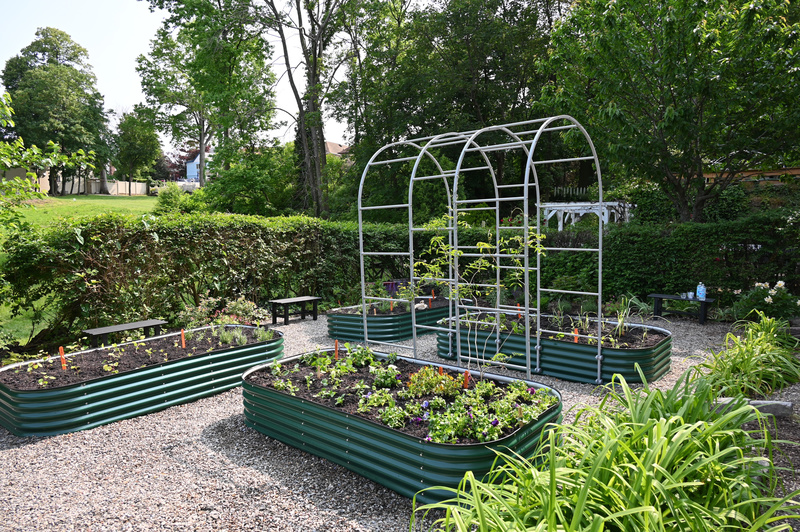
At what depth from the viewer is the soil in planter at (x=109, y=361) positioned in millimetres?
4266

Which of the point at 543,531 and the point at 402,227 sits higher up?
the point at 402,227

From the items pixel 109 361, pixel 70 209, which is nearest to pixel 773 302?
pixel 109 361

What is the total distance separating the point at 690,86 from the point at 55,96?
3431 cm

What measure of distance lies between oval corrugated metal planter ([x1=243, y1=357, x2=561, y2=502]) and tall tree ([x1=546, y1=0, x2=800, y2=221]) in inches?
293

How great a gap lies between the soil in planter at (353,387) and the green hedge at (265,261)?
351cm

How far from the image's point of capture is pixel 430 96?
17359mm

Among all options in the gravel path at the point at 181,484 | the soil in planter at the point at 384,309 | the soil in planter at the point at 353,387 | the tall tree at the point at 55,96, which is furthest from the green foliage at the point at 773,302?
the tall tree at the point at 55,96

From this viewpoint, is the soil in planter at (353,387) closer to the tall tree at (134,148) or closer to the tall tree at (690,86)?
the tall tree at (690,86)

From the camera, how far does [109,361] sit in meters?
4.76

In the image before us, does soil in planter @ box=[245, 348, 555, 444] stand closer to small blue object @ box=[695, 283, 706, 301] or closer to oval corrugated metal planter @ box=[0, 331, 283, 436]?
oval corrugated metal planter @ box=[0, 331, 283, 436]

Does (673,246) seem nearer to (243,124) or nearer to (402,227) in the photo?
(402,227)

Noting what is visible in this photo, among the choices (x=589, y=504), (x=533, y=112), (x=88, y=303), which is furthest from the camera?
(x=533, y=112)

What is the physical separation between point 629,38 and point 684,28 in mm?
925

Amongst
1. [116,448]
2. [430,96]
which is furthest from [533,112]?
[116,448]
